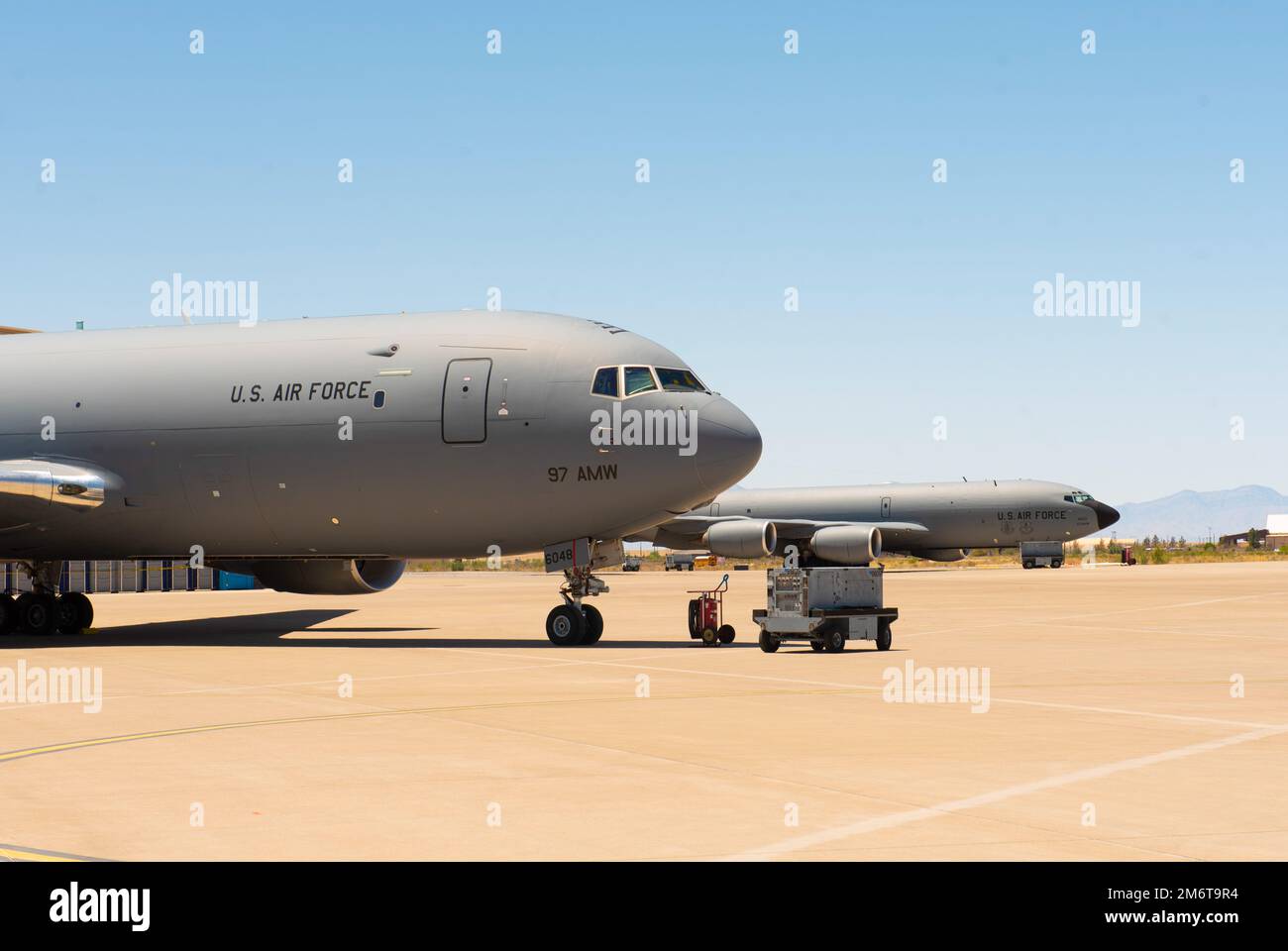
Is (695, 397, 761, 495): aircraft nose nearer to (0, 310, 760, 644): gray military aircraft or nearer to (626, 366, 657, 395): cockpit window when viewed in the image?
(0, 310, 760, 644): gray military aircraft

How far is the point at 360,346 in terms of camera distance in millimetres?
25984

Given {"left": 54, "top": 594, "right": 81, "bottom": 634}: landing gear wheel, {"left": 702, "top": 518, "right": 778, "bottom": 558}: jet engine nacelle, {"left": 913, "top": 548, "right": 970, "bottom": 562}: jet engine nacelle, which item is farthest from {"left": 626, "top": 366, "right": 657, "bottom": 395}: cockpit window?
{"left": 913, "top": 548, "right": 970, "bottom": 562}: jet engine nacelle

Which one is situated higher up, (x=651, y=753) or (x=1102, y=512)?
(x=1102, y=512)

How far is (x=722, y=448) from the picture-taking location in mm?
24062

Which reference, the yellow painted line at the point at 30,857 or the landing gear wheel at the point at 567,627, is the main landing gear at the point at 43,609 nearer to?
the landing gear wheel at the point at 567,627

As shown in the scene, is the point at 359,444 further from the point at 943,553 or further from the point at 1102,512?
the point at 943,553

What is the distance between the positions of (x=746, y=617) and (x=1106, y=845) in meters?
29.1

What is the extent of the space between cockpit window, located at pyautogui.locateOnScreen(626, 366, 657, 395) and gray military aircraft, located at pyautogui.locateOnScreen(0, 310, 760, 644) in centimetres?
4

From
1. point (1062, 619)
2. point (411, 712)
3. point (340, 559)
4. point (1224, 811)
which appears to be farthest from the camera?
point (1062, 619)

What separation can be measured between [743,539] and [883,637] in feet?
64.2

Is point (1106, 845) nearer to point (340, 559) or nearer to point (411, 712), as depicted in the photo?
point (411, 712)

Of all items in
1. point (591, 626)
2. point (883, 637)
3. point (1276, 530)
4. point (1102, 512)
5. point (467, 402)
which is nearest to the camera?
point (883, 637)

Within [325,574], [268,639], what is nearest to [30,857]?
[268,639]
